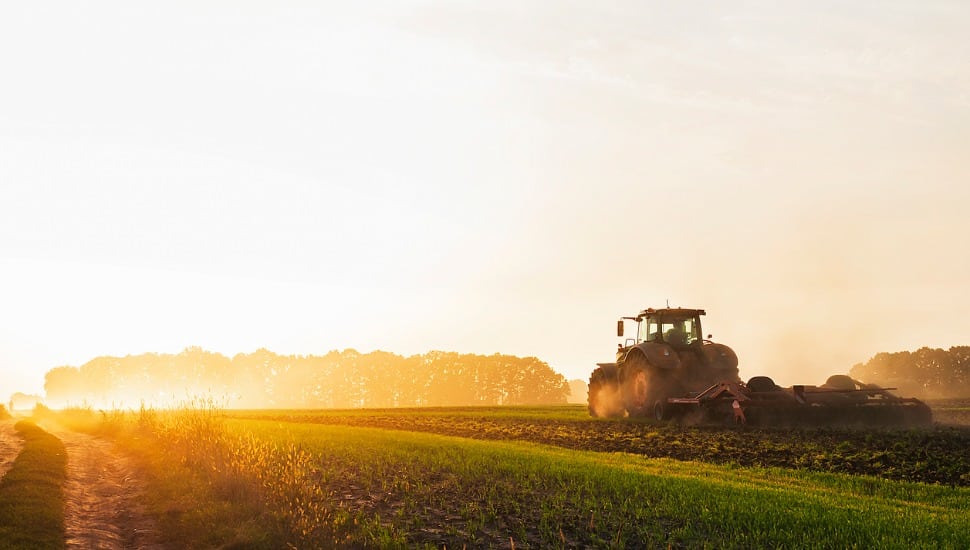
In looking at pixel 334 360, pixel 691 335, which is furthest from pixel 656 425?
pixel 334 360

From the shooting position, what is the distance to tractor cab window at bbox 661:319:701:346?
28.8 meters

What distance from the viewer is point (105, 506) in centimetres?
1418

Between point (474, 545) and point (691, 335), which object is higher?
point (691, 335)

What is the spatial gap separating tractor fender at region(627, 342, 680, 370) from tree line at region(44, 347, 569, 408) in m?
82.2

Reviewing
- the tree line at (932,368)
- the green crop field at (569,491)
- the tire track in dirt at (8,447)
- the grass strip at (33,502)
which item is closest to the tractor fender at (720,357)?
the green crop field at (569,491)

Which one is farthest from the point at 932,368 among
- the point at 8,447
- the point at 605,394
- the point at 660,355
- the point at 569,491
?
the point at 8,447

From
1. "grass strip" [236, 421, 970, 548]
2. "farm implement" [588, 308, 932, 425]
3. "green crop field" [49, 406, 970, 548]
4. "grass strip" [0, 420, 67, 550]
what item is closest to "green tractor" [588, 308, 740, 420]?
"farm implement" [588, 308, 932, 425]

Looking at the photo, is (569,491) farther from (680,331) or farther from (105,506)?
(680,331)

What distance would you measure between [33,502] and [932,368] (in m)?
78.9

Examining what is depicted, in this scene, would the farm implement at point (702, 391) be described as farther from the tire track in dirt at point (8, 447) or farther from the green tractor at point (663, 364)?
the tire track in dirt at point (8, 447)

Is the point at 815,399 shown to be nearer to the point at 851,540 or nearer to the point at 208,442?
the point at 851,540

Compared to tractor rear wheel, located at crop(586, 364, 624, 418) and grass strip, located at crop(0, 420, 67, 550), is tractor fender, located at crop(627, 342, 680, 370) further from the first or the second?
grass strip, located at crop(0, 420, 67, 550)

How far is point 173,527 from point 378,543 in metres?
4.59

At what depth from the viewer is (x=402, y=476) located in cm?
1495
